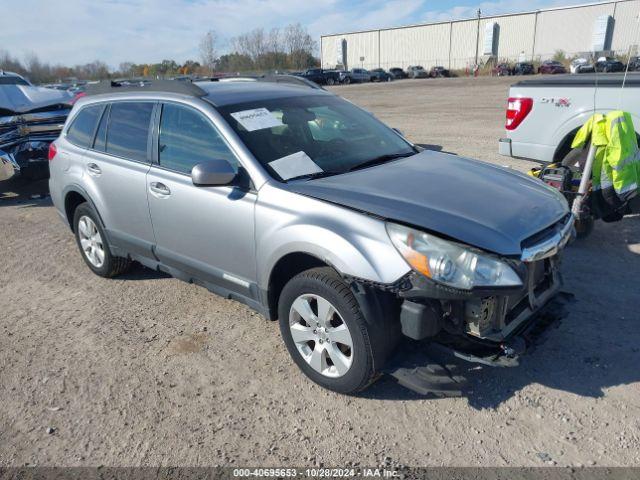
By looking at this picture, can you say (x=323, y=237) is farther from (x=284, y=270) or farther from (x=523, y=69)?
(x=523, y=69)

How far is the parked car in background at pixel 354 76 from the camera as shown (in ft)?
172

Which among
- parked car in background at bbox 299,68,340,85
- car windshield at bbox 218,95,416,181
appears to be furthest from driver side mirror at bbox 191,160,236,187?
parked car in background at bbox 299,68,340,85

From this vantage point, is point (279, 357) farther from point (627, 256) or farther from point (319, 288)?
point (627, 256)

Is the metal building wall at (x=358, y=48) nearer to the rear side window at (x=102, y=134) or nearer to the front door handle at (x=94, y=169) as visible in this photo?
the rear side window at (x=102, y=134)

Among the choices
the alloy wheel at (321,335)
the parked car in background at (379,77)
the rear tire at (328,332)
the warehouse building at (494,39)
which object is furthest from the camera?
the warehouse building at (494,39)

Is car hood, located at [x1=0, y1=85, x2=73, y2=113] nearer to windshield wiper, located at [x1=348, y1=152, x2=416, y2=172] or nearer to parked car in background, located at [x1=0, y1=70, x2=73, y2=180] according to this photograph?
parked car in background, located at [x1=0, y1=70, x2=73, y2=180]

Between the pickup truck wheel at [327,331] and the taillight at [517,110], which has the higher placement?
the taillight at [517,110]

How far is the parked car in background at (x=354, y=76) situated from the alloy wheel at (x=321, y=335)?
170 feet

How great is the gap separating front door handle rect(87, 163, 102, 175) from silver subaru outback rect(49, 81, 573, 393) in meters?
0.02

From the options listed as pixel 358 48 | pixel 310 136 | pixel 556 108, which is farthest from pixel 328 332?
pixel 358 48

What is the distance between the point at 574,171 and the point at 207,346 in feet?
13.0

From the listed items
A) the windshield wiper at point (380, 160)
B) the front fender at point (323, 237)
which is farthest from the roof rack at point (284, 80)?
the front fender at point (323, 237)

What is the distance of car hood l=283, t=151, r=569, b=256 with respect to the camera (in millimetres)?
2730

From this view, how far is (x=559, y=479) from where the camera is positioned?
2.47 meters
